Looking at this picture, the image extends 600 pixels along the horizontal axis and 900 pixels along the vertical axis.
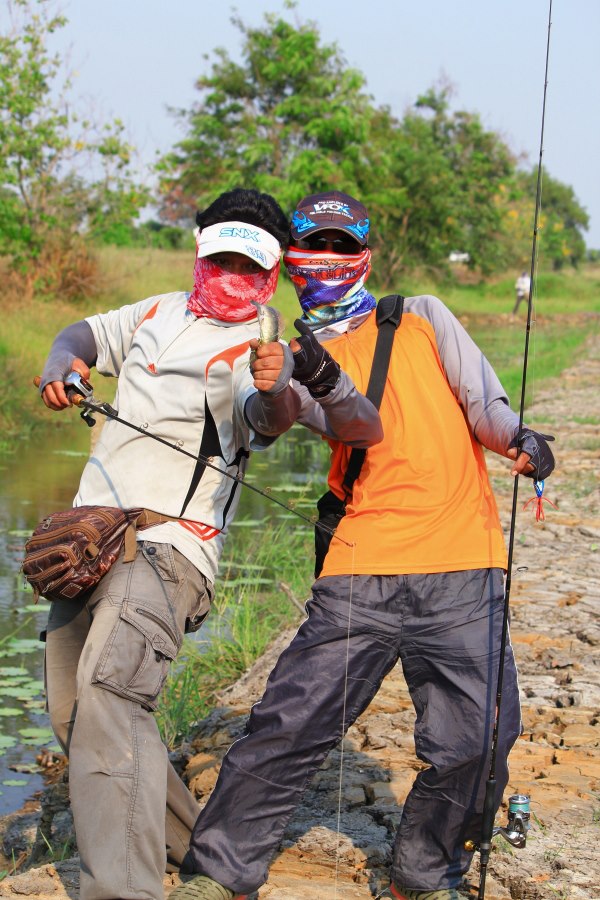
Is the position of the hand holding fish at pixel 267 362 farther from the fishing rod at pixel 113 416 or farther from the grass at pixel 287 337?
the fishing rod at pixel 113 416

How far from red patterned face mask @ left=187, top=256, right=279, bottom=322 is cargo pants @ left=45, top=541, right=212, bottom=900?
722 millimetres

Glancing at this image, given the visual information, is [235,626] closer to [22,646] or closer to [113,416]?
[22,646]

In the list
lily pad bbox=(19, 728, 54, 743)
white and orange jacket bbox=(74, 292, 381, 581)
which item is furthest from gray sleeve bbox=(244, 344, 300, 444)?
lily pad bbox=(19, 728, 54, 743)

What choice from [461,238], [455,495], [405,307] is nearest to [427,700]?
[455,495]

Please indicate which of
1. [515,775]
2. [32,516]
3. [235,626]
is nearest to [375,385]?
[515,775]

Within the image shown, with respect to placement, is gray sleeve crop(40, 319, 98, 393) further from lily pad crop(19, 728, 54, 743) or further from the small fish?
lily pad crop(19, 728, 54, 743)

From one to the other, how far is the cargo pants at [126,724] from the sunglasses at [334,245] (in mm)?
982

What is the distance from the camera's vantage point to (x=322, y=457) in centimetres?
1323

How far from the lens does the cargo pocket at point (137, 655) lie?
119 inches

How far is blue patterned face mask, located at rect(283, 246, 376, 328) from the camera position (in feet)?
11.3

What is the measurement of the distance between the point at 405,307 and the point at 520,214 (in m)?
47.4

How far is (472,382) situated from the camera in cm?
324

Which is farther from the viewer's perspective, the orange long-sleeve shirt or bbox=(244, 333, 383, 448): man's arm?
the orange long-sleeve shirt

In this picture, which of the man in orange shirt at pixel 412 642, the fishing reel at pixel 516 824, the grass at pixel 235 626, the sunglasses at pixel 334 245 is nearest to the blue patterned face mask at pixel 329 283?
the sunglasses at pixel 334 245
